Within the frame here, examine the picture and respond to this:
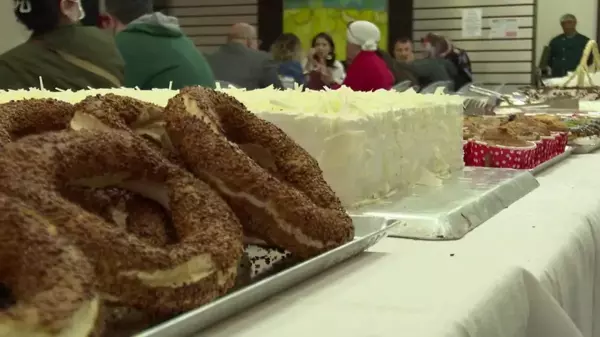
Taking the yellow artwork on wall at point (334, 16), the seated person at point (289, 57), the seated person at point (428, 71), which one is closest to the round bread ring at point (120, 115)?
the seated person at point (289, 57)

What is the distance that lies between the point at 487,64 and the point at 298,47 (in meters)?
2.94

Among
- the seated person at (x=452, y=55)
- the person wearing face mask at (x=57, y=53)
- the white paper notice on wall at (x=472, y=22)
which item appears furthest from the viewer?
the white paper notice on wall at (x=472, y=22)

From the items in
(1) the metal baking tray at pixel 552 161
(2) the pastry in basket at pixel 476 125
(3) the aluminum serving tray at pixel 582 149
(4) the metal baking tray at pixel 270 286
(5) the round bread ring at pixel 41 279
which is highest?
(5) the round bread ring at pixel 41 279

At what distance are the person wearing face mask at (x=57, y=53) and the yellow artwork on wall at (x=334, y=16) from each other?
15.5 feet

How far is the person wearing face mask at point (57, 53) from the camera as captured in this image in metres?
2.14

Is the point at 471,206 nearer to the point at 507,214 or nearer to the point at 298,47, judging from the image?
the point at 507,214

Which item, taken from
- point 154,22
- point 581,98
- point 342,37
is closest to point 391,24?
point 342,37

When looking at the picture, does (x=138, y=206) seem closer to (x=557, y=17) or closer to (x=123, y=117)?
(x=123, y=117)

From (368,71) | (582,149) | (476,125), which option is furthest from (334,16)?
(476,125)

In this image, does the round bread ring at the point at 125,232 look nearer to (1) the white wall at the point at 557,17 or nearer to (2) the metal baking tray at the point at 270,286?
(2) the metal baking tray at the point at 270,286

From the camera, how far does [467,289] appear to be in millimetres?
685

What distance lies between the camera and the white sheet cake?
1.03 metres

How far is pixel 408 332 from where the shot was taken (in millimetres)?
573

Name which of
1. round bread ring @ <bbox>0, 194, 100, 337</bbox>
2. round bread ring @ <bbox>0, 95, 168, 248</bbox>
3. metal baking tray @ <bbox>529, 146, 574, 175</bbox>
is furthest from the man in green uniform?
round bread ring @ <bbox>0, 194, 100, 337</bbox>
